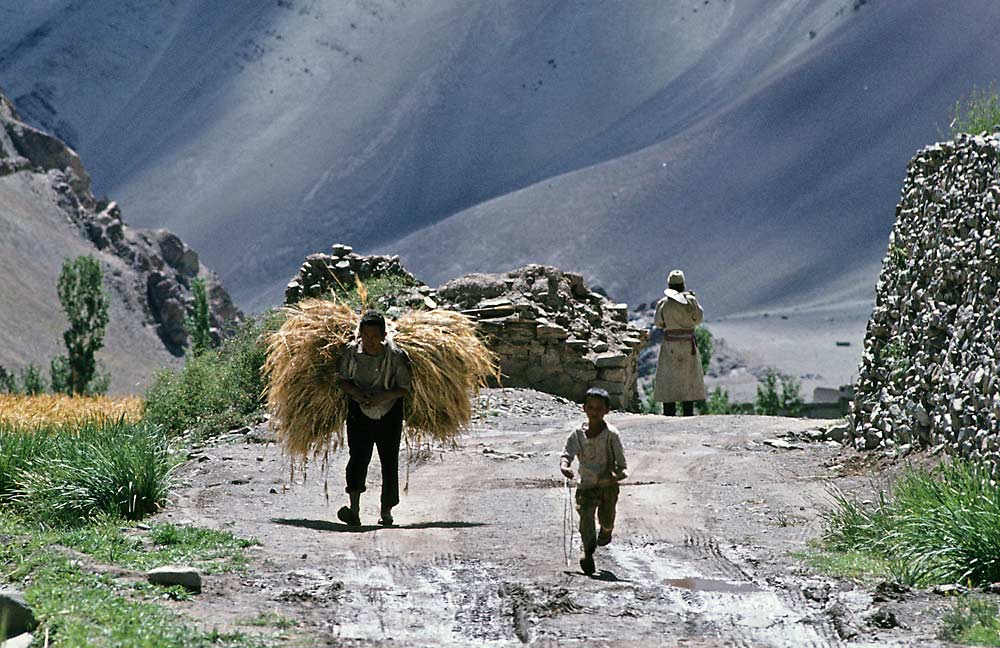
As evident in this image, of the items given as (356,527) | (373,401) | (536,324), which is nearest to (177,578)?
(356,527)

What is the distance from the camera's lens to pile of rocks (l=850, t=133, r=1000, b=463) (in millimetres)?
11797

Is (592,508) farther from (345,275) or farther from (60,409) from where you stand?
(345,275)

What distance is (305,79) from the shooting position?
142 meters

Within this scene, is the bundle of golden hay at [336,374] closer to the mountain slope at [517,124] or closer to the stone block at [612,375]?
the stone block at [612,375]

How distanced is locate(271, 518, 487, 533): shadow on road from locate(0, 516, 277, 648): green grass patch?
193 cm

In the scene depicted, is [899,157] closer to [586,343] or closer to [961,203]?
[586,343]

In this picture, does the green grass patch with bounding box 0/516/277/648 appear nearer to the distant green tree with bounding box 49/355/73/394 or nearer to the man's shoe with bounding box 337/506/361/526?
the man's shoe with bounding box 337/506/361/526

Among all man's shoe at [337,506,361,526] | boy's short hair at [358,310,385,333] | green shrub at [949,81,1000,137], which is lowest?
man's shoe at [337,506,361,526]

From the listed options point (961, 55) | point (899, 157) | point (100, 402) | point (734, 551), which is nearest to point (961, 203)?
point (734, 551)

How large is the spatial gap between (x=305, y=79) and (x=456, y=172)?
23646 millimetres

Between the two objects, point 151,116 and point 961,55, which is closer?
point 961,55

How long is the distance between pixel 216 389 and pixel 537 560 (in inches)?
455

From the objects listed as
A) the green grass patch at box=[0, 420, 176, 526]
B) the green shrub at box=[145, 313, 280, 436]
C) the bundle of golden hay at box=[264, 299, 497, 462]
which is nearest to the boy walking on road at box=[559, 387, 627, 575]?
the bundle of golden hay at box=[264, 299, 497, 462]

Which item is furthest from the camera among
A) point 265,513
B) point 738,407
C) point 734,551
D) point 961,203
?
point 738,407
